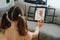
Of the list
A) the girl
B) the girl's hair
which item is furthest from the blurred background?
the girl

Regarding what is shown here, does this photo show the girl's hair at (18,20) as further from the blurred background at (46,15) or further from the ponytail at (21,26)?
the blurred background at (46,15)

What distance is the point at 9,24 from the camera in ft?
5.67

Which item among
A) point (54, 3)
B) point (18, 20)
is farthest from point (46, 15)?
point (18, 20)

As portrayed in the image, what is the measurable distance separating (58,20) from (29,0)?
906 millimetres

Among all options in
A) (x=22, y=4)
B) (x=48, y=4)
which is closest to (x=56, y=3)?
(x=48, y=4)

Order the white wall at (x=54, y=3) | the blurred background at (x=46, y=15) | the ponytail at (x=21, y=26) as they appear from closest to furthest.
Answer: the ponytail at (x=21, y=26) < the blurred background at (x=46, y=15) < the white wall at (x=54, y=3)

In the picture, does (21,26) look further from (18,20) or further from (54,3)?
(54,3)

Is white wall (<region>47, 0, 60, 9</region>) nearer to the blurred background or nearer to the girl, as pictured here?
the blurred background

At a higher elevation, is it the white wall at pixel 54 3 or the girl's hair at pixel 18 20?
the white wall at pixel 54 3

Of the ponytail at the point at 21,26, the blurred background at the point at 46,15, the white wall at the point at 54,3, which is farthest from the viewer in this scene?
the white wall at the point at 54,3

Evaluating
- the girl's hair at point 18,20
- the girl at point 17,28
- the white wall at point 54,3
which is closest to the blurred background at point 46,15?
the white wall at point 54,3

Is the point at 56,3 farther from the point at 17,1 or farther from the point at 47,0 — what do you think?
the point at 17,1

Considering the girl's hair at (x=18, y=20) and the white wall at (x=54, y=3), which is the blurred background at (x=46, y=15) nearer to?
the white wall at (x=54, y=3)

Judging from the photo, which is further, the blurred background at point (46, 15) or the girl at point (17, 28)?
the blurred background at point (46, 15)
